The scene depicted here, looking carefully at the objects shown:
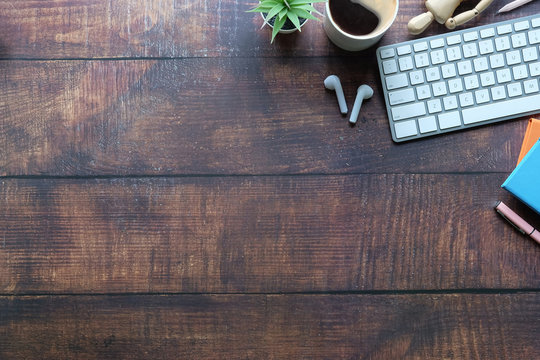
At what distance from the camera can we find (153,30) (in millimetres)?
731

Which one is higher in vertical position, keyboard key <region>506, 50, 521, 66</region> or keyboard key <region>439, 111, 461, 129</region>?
keyboard key <region>506, 50, 521, 66</region>

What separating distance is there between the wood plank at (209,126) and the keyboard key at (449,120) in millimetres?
22

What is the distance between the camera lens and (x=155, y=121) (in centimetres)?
73

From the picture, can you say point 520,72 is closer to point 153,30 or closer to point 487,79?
point 487,79

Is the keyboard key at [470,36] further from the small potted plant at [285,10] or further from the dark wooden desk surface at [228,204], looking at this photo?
the small potted plant at [285,10]

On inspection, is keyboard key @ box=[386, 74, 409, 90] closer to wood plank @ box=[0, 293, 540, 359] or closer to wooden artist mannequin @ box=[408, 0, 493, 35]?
wooden artist mannequin @ box=[408, 0, 493, 35]

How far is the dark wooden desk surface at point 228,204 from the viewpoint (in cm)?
72

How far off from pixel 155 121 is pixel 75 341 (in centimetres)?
37

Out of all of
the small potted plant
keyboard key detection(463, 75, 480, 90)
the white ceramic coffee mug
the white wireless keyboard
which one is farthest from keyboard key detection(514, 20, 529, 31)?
the small potted plant

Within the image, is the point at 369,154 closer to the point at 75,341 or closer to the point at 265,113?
the point at 265,113

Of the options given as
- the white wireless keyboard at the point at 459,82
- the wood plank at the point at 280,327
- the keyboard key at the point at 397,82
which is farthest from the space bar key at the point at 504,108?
the wood plank at the point at 280,327

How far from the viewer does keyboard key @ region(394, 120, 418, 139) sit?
71 cm

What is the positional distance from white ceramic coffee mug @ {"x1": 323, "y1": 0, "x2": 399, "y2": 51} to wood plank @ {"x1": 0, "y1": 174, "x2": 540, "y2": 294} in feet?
0.68

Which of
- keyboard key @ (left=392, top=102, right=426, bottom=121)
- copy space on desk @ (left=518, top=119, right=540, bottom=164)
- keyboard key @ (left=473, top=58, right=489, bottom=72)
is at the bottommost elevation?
copy space on desk @ (left=518, top=119, right=540, bottom=164)
